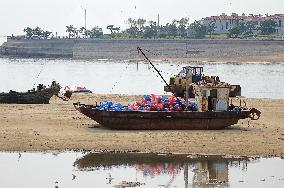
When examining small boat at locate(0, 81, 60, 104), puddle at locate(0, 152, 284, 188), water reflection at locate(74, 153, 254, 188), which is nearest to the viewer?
puddle at locate(0, 152, 284, 188)

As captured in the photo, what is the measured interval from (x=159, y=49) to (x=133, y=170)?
465ft

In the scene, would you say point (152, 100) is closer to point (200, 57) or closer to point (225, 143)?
point (225, 143)

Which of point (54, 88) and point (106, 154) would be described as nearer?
point (106, 154)

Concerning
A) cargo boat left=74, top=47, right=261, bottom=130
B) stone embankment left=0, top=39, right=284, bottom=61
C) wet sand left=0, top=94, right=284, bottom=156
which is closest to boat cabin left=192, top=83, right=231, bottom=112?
cargo boat left=74, top=47, right=261, bottom=130

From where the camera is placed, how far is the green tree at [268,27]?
192125 millimetres

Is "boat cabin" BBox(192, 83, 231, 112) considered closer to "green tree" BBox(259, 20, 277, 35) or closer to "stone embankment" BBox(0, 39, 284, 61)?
"stone embankment" BBox(0, 39, 284, 61)

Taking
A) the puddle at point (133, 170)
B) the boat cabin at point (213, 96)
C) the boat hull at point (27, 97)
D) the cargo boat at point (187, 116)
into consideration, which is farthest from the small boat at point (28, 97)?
the puddle at point (133, 170)

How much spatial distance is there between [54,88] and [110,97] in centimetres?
604

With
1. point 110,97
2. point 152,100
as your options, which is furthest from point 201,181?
point 110,97

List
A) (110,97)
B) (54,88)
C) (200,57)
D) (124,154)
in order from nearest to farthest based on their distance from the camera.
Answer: (124,154)
(54,88)
(110,97)
(200,57)

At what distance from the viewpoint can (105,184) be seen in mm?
22297

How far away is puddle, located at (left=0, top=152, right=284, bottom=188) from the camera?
891 inches

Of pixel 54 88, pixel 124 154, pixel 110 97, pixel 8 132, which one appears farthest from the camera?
pixel 110 97

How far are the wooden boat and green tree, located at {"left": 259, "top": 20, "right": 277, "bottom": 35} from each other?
163166 mm
